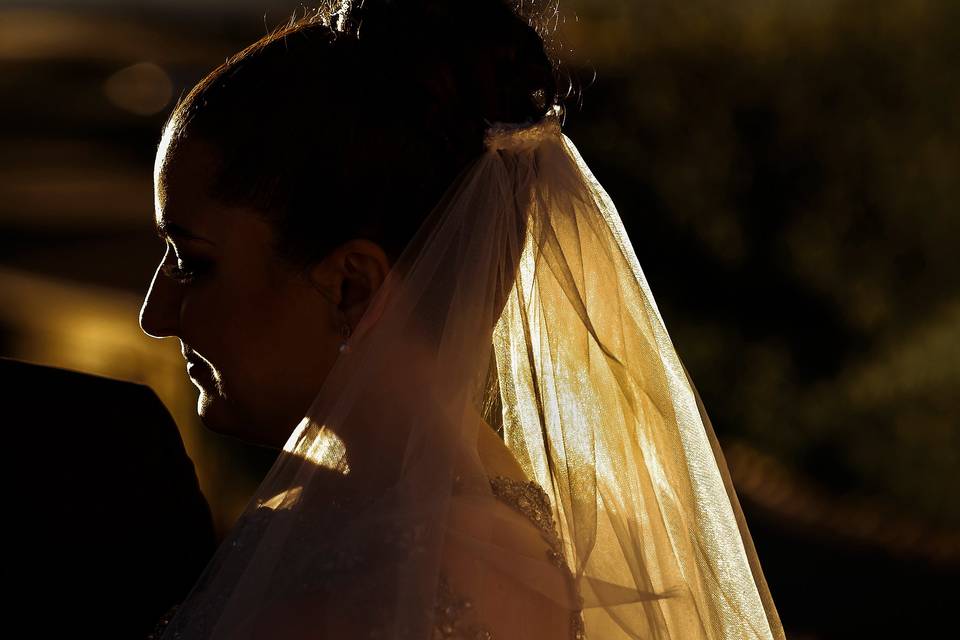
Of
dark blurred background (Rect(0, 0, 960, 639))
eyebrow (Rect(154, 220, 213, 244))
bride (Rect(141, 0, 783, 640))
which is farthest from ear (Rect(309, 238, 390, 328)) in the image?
dark blurred background (Rect(0, 0, 960, 639))

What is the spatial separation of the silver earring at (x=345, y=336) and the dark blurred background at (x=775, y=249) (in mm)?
2362

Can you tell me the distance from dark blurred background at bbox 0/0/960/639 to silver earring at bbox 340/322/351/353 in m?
2.36

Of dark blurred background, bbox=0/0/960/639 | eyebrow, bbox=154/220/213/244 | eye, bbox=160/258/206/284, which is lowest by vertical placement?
dark blurred background, bbox=0/0/960/639

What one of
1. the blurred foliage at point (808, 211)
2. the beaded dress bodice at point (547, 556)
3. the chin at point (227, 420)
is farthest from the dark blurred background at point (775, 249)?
the beaded dress bodice at point (547, 556)

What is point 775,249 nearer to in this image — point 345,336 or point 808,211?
point 808,211

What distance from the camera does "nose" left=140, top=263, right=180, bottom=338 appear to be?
93 cm

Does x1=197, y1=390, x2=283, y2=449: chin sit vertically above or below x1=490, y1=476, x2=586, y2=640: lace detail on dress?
above

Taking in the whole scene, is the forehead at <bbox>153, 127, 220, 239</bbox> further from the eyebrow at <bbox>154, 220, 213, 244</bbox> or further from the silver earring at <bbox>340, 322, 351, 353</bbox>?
the silver earring at <bbox>340, 322, 351, 353</bbox>

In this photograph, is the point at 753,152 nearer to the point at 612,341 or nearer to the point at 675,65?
the point at 675,65

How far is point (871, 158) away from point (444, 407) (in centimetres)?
270

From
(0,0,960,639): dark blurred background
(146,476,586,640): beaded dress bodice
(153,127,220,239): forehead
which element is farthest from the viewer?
(0,0,960,639): dark blurred background

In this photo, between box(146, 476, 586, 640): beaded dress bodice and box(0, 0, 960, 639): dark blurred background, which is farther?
box(0, 0, 960, 639): dark blurred background

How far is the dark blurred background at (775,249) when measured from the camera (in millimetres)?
3127

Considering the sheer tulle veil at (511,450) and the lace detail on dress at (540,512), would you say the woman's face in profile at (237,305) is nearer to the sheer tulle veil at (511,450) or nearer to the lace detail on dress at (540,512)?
the sheer tulle veil at (511,450)
